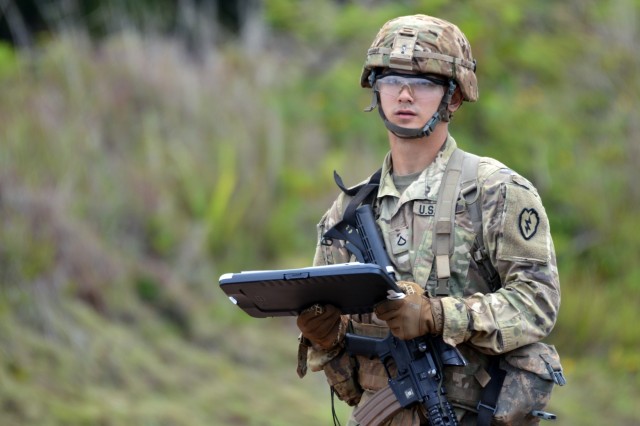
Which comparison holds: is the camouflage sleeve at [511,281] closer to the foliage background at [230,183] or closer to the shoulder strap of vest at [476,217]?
the shoulder strap of vest at [476,217]

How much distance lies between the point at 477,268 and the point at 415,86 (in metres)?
0.65

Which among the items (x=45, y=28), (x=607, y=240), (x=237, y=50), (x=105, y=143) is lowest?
(x=607, y=240)

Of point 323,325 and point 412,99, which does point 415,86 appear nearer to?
point 412,99

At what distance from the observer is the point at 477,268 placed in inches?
152

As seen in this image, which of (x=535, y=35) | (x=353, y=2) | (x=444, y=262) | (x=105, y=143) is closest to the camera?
(x=444, y=262)

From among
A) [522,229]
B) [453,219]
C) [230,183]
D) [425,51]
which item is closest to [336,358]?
[453,219]

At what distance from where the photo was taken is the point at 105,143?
33.6 ft

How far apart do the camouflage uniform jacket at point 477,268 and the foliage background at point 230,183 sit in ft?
12.3

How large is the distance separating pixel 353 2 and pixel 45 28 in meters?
4.59

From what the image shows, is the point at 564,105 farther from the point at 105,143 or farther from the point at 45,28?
the point at 45,28

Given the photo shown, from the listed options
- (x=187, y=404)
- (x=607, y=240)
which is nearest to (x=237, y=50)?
(x=607, y=240)

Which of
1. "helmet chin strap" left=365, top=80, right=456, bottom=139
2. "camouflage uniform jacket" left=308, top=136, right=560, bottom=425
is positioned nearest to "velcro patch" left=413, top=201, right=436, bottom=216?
"camouflage uniform jacket" left=308, top=136, right=560, bottom=425

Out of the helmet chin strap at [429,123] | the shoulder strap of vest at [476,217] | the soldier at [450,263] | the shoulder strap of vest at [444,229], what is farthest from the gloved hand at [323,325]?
the helmet chin strap at [429,123]

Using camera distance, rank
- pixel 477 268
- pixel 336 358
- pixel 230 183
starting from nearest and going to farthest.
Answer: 1. pixel 477 268
2. pixel 336 358
3. pixel 230 183
